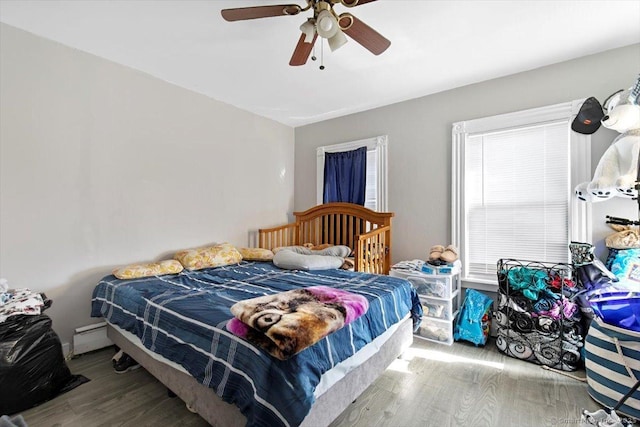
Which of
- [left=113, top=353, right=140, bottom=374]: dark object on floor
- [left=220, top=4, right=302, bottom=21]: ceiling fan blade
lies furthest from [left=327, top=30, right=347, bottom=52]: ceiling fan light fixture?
[left=113, top=353, right=140, bottom=374]: dark object on floor

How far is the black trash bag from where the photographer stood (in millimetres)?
1597

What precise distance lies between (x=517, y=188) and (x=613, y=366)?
1.53m

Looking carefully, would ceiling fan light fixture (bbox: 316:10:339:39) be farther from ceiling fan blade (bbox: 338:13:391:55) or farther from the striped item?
the striped item

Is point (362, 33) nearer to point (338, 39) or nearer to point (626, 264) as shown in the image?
point (338, 39)

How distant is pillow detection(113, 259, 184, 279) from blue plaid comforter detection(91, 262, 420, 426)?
0.22ft

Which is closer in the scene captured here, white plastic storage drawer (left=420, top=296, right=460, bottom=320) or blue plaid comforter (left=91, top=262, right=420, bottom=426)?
blue plaid comforter (left=91, top=262, right=420, bottom=426)

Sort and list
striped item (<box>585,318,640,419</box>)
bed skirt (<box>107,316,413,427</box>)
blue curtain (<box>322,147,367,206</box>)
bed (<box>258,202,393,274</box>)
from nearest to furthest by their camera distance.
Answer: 1. bed skirt (<box>107,316,413,427</box>)
2. striped item (<box>585,318,640,419</box>)
3. bed (<box>258,202,393,274</box>)
4. blue curtain (<box>322,147,367,206</box>)

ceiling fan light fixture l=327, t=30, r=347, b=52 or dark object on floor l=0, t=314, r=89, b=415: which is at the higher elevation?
ceiling fan light fixture l=327, t=30, r=347, b=52

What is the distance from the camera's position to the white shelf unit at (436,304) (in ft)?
8.46

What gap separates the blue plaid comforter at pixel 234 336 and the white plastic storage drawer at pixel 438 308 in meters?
0.47

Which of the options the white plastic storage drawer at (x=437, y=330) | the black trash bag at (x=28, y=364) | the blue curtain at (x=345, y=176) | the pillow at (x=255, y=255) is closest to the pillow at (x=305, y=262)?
the pillow at (x=255, y=255)

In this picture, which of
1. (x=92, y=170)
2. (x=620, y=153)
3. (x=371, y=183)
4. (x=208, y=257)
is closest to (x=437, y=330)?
(x=371, y=183)

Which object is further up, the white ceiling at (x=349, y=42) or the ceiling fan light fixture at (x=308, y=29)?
the white ceiling at (x=349, y=42)

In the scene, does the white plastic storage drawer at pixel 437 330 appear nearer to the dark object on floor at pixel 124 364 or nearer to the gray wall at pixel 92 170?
the gray wall at pixel 92 170
